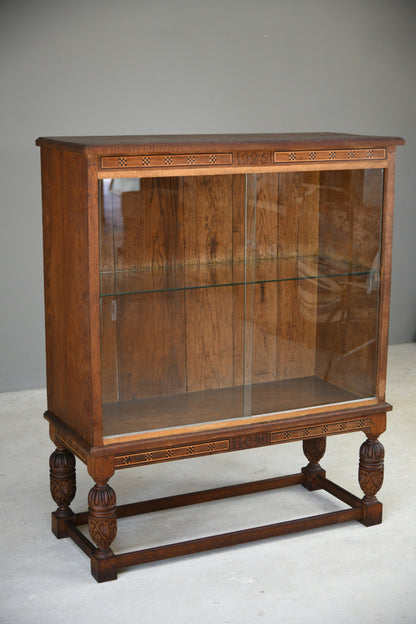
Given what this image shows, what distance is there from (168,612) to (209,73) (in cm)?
368

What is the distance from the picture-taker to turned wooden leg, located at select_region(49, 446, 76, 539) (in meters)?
3.55

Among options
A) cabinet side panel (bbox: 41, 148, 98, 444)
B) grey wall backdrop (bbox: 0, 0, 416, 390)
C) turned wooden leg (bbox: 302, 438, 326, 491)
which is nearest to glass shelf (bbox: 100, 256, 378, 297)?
cabinet side panel (bbox: 41, 148, 98, 444)

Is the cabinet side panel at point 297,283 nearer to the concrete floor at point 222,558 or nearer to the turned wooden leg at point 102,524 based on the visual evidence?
the concrete floor at point 222,558

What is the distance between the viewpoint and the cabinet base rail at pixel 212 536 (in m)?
3.31

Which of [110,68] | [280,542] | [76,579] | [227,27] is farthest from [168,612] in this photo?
[227,27]

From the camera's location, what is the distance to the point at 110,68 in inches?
213

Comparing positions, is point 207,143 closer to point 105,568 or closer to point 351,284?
point 351,284

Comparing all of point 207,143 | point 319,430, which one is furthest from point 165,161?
point 319,430

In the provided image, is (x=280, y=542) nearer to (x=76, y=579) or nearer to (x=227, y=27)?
(x=76, y=579)

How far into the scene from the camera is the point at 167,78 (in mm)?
5594

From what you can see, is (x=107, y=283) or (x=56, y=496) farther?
(x=56, y=496)

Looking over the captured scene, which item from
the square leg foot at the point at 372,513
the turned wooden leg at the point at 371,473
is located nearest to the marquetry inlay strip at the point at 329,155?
the turned wooden leg at the point at 371,473

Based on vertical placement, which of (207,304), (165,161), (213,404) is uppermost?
(165,161)

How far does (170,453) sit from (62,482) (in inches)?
21.9
